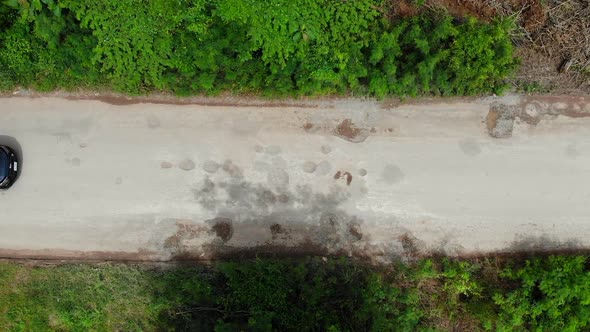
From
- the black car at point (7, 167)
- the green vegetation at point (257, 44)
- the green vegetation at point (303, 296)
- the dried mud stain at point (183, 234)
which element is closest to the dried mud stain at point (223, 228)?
the dried mud stain at point (183, 234)

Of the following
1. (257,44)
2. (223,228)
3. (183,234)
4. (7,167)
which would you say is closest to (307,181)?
(223,228)

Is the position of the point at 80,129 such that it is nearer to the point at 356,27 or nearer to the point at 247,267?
the point at 247,267

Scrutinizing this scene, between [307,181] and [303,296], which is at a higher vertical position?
[307,181]

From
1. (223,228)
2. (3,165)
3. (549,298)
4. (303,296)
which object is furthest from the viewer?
(223,228)

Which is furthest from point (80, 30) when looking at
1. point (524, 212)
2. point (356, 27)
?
point (524, 212)

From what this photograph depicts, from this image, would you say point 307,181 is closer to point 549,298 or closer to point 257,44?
point 257,44

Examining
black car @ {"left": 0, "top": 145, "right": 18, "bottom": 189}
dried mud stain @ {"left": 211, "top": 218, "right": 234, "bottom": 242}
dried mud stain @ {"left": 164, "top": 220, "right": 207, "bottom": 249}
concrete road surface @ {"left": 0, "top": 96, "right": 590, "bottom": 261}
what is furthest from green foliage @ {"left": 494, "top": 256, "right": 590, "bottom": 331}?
black car @ {"left": 0, "top": 145, "right": 18, "bottom": 189}

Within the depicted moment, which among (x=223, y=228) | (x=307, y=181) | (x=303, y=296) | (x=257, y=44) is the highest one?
(x=257, y=44)

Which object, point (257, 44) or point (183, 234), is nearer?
point (257, 44)
